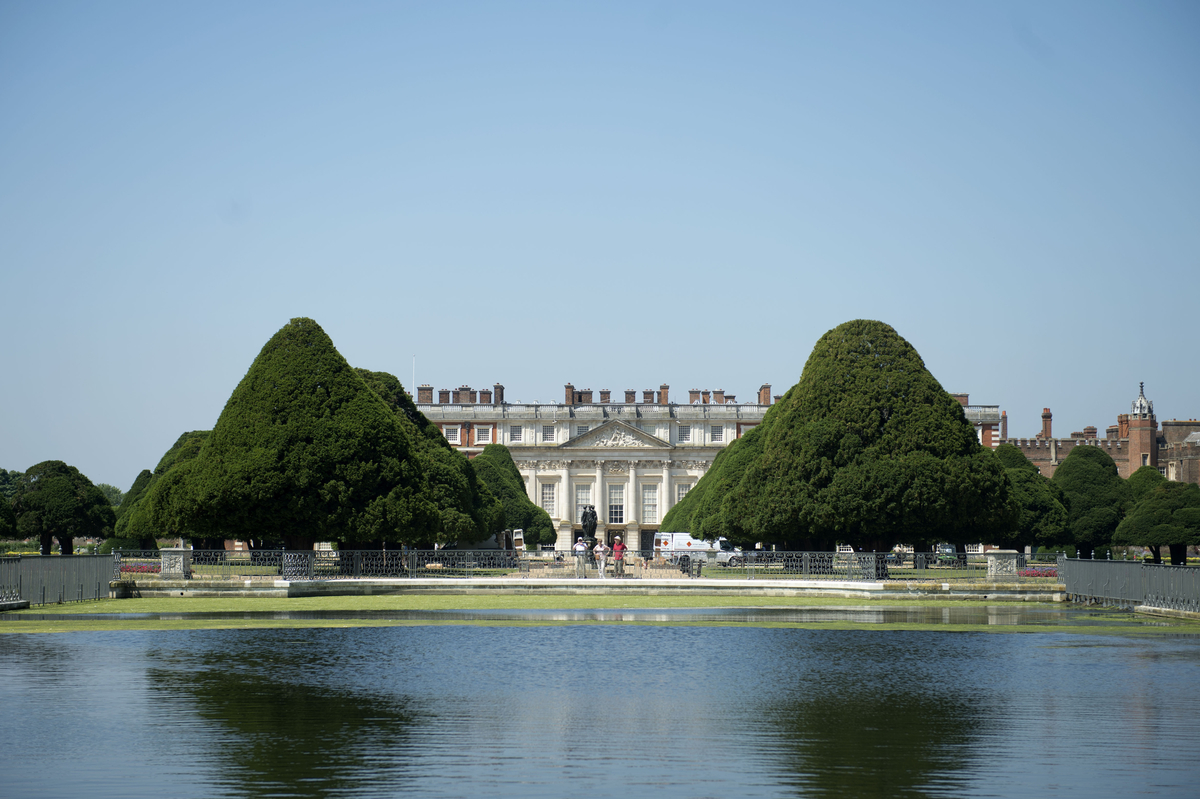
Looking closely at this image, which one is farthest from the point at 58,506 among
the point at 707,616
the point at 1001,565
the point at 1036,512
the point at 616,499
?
the point at 616,499

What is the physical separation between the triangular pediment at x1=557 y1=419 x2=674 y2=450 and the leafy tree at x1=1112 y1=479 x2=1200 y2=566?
168ft

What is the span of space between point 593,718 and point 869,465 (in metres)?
24.0

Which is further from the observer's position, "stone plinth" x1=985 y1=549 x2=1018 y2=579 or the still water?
"stone plinth" x1=985 y1=549 x2=1018 y2=579

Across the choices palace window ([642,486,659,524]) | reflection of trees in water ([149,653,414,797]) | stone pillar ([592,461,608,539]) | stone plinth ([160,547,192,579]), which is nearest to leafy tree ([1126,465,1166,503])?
palace window ([642,486,659,524])

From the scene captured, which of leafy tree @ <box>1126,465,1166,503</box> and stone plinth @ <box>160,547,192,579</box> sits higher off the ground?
leafy tree @ <box>1126,465,1166,503</box>

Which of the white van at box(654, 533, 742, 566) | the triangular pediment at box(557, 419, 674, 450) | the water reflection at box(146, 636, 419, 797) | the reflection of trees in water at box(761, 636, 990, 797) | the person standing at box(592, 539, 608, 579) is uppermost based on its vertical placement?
the triangular pediment at box(557, 419, 674, 450)

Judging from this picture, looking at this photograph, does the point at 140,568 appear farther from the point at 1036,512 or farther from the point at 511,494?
the point at 1036,512

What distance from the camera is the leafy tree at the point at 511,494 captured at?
204ft

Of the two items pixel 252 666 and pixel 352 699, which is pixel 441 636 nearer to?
pixel 252 666

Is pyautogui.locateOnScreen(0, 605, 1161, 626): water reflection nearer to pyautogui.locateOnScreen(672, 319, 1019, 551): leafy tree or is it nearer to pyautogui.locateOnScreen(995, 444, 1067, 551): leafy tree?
A: pyautogui.locateOnScreen(672, 319, 1019, 551): leafy tree

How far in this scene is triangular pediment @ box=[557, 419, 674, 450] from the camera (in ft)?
312

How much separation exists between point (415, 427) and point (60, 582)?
18.6 m

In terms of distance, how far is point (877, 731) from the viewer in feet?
35.6

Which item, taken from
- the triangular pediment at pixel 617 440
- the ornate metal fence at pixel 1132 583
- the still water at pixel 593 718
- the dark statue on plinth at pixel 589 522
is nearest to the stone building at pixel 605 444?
the triangular pediment at pixel 617 440
